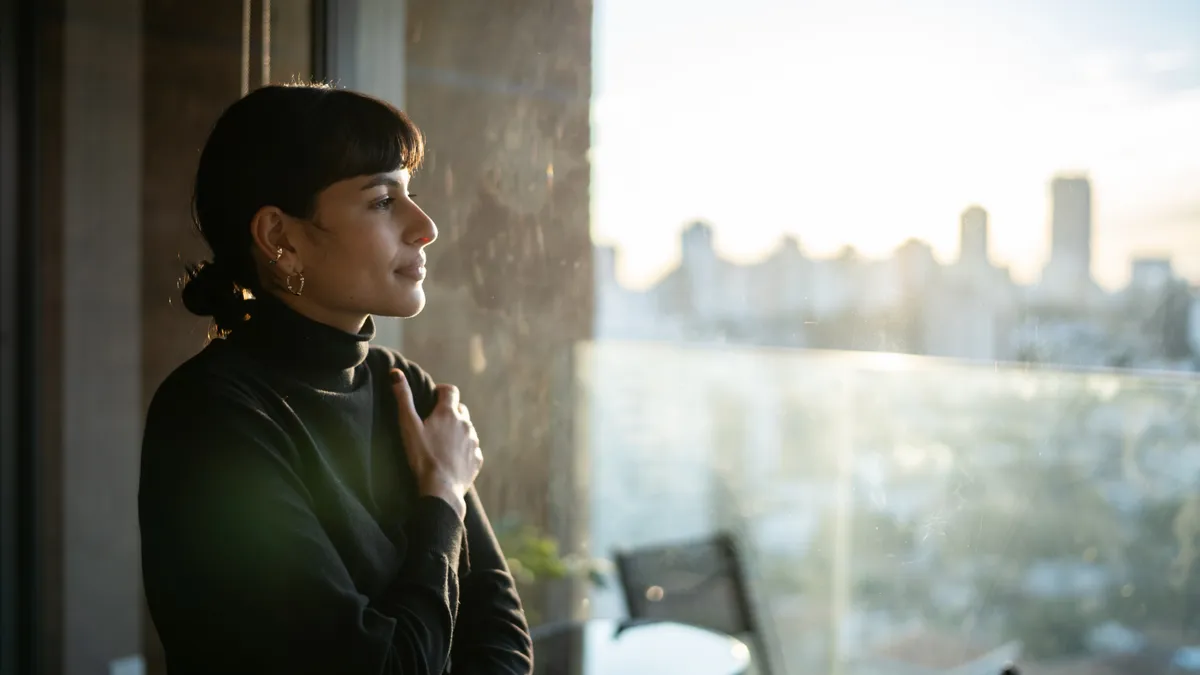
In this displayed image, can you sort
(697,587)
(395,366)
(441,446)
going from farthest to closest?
(697,587) < (395,366) < (441,446)

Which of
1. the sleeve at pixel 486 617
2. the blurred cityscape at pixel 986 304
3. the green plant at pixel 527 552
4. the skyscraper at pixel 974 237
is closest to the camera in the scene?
the sleeve at pixel 486 617

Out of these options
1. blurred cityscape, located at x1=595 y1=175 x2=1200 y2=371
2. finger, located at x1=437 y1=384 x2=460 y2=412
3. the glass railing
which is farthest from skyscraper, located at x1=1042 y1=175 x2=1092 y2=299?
finger, located at x1=437 y1=384 x2=460 y2=412

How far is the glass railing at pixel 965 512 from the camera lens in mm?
1289

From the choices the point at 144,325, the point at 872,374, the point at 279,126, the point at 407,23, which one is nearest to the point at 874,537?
the point at 872,374

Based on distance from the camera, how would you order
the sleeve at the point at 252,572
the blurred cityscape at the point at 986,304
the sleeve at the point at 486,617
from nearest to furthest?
the sleeve at the point at 252,572
the sleeve at the point at 486,617
the blurred cityscape at the point at 986,304

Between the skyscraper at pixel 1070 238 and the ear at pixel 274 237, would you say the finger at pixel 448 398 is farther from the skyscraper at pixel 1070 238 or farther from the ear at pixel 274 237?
the skyscraper at pixel 1070 238

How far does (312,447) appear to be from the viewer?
3.33 ft

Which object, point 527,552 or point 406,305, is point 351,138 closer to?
point 406,305

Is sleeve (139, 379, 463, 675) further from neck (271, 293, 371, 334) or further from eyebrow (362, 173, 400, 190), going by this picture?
eyebrow (362, 173, 400, 190)

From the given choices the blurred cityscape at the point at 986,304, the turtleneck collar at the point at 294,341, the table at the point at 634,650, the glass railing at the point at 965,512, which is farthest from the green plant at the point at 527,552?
the turtleneck collar at the point at 294,341

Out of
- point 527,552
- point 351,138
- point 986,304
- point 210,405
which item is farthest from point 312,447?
point 527,552

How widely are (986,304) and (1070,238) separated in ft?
0.48

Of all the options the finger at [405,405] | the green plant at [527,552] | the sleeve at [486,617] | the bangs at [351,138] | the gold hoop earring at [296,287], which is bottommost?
the green plant at [527,552]

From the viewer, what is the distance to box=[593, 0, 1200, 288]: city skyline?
126cm
